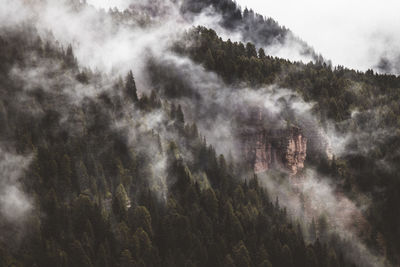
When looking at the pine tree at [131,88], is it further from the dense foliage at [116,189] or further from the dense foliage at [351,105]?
the dense foliage at [351,105]

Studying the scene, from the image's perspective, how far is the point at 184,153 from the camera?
150375 mm

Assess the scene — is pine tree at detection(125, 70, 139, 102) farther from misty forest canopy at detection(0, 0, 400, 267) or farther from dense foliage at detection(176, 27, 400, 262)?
dense foliage at detection(176, 27, 400, 262)

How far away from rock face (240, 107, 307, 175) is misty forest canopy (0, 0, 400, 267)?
496mm

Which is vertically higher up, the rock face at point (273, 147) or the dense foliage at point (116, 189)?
the rock face at point (273, 147)

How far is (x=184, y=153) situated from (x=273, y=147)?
35.9 m

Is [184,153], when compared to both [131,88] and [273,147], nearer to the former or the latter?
[131,88]

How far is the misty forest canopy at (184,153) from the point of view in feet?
370

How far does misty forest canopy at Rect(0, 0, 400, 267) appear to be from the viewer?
113 m

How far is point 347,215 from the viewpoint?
158500mm

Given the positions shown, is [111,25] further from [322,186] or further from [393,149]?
[393,149]

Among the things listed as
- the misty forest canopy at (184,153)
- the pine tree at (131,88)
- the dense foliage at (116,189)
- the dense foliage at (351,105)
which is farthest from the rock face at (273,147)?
the pine tree at (131,88)

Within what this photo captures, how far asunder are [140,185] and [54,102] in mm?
35279

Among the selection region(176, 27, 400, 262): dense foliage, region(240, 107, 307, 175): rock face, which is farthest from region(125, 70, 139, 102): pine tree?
region(240, 107, 307, 175): rock face

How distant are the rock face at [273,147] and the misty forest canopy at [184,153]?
0.50 m
